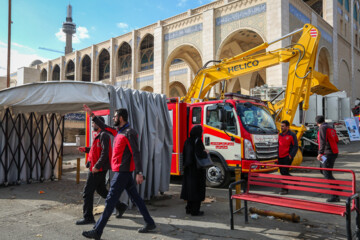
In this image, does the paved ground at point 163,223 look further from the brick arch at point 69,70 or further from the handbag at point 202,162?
the brick arch at point 69,70

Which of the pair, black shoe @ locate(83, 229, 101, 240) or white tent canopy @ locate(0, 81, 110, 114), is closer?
black shoe @ locate(83, 229, 101, 240)

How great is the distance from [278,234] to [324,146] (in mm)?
2935

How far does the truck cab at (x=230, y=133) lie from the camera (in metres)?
7.79

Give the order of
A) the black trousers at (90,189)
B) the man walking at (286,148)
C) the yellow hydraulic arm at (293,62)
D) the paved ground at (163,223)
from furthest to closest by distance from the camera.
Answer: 1. the yellow hydraulic arm at (293,62)
2. the man walking at (286,148)
3. the black trousers at (90,189)
4. the paved ground at (163,223)

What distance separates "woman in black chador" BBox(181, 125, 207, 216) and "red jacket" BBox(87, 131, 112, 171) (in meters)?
1.48

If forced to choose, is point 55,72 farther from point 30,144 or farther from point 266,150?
point 266,150

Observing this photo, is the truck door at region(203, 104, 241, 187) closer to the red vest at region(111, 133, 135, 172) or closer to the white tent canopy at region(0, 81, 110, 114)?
the white tent canopy at region(0, 81, 110, 114)

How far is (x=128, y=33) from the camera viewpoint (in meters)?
36.1

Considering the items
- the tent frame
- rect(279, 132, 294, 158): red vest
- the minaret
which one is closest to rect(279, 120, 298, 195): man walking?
rect(279, 132, 294, 158): red vest

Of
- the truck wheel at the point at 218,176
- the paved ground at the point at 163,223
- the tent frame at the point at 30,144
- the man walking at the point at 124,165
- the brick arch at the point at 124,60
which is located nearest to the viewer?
the man walking at the point at 124,165

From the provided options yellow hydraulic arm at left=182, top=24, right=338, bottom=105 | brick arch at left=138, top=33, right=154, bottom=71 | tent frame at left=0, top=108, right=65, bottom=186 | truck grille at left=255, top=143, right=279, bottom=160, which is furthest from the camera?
brick arch at left=138, top=33, right=154, bottom=71

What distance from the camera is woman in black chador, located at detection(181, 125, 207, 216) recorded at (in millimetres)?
5457

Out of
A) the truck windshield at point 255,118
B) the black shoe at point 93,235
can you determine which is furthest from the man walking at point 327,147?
the black shoe at point 93,235

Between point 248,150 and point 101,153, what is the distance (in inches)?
164
